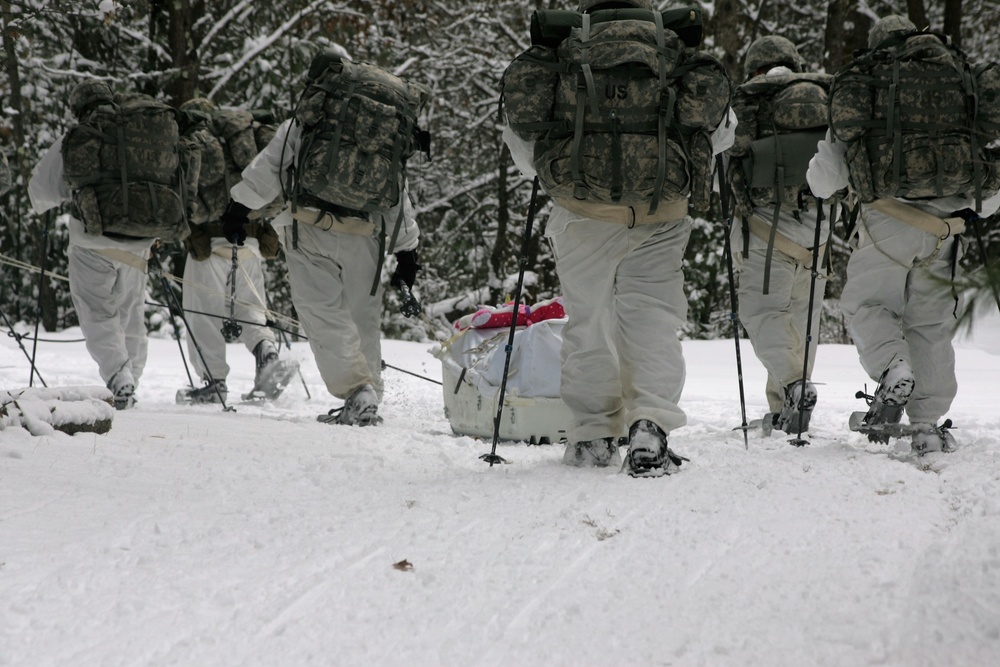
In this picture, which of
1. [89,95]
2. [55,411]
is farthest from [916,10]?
[55,411]

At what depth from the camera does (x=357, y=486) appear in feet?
11.6

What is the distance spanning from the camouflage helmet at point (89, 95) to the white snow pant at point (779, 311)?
4245 millimetres

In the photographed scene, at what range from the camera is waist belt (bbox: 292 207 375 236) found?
5.57 metres

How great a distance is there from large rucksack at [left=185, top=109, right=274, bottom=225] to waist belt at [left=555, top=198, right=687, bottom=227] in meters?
3.99

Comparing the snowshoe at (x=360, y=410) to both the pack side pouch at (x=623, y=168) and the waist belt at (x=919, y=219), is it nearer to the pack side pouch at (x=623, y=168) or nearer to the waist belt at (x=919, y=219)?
the pack side pouch at (x=623, y=168)

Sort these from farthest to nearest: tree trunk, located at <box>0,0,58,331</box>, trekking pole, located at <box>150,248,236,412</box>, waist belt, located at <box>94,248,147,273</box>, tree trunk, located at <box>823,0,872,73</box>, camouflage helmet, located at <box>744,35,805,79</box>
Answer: tree trunk, located at <box>823,0,872,73</box>, tree trunk, located at <box>0,0,58,331</box>, waist belt, located at <box>94,248,147,273</box>, trekking pole, located at <box>150,248,236,412</box>, camouflage helmet, located at <box>744,35,805,79</box>

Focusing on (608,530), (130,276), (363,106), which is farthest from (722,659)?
(130,276)

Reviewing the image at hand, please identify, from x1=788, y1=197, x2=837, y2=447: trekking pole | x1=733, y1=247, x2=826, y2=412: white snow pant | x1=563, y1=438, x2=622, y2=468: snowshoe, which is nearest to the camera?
x1=563, y1=438, x2=622, y2=468: snowshoe

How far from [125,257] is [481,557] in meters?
4.86

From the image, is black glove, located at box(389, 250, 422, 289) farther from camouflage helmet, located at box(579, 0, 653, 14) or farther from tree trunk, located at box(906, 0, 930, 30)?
tree trunk, located at box(906, 0, 930, 30)

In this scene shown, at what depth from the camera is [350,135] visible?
5379 millimetres

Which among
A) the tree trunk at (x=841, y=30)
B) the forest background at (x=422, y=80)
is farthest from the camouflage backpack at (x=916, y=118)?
the tree trunk at (x=841, y=30)

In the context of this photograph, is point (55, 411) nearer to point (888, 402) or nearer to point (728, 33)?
point (888, 402)

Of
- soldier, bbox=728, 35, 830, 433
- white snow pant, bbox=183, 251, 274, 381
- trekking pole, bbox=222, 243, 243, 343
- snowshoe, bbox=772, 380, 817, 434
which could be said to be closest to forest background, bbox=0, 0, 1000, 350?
white snow pant, bbox=183, 251, 274, 381
